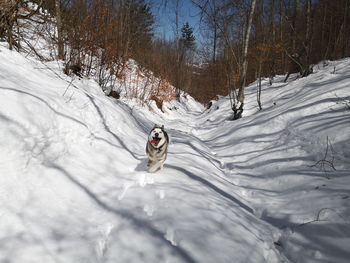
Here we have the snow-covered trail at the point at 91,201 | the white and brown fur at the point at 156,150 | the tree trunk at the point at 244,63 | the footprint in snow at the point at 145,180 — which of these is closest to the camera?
the snow-covered trail at the point at 91,201

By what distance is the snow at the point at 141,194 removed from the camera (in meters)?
1.57

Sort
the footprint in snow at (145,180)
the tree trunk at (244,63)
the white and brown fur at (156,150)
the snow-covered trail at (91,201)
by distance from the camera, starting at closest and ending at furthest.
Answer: the snow-covered trail at (91,201) → the footprint in snow at (145,180) → the white and brown fur at (156,150) → the tree trunk at (244,63)

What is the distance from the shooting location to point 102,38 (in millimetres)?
5691

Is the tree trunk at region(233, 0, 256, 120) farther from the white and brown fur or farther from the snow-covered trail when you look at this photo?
the white and brown fur

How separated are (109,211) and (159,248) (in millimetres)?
762

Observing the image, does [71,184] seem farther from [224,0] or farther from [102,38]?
[224,0]

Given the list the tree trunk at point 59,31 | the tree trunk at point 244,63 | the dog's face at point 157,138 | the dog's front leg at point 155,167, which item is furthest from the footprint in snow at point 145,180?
the tree trunk at point 244,63

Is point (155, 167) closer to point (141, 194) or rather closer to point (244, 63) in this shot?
point (141, 194)

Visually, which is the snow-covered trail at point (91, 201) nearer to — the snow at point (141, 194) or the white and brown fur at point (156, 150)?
the snow at point (141, 194)

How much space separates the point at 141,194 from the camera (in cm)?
233

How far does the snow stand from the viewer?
1573 millimetres

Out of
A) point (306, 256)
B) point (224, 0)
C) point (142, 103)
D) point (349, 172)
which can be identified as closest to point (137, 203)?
point (306, 256)

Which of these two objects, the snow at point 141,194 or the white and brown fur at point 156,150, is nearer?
the snow at point 141,194

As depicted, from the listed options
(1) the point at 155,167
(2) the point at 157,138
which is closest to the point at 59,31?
(2) the point at 157,138
